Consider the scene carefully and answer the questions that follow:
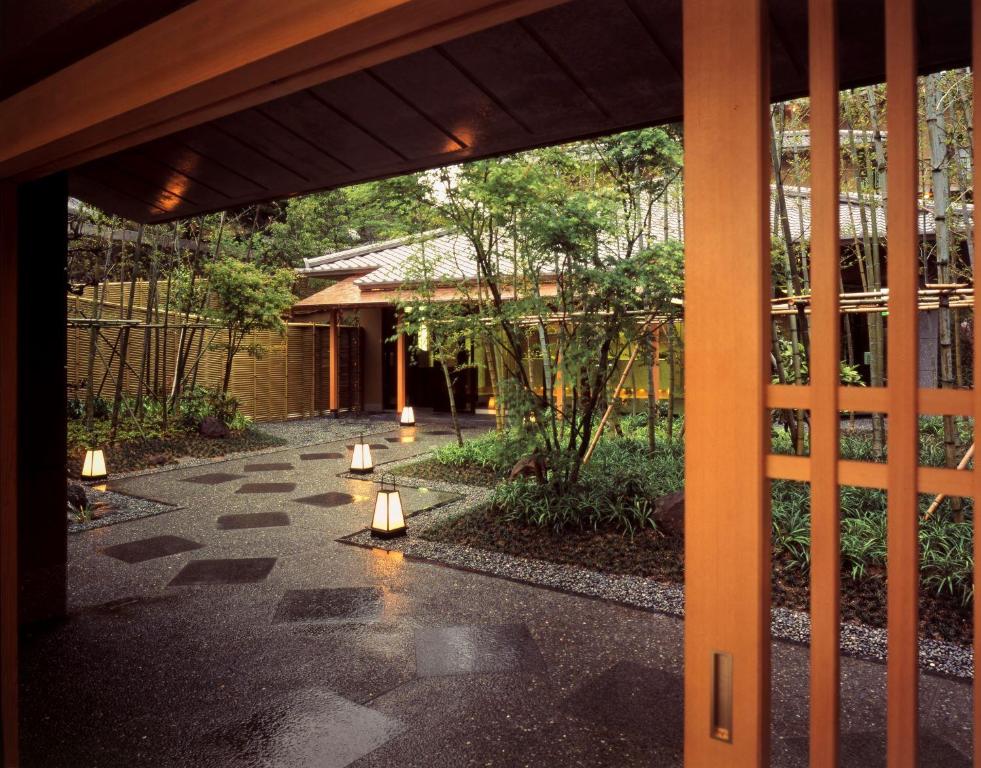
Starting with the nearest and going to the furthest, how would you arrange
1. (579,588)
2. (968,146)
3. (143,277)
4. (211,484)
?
(579,588) < (968,146) < (211,484) < (143,277)

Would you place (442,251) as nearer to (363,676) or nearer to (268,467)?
(268,467)

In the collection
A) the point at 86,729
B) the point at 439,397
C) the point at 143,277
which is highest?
the point at 143,277

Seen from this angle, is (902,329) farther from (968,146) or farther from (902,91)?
(968,146)

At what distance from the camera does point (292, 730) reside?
8.01ft

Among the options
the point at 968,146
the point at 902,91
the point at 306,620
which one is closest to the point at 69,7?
the point at 902,91

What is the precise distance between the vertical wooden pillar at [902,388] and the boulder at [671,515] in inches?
152

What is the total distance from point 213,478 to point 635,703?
Answer: 6062mm

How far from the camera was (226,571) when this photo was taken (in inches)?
169

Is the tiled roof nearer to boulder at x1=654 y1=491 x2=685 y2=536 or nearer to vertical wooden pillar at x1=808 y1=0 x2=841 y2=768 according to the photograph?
boulder at x1=654 y1=491 x2=685 y2=536

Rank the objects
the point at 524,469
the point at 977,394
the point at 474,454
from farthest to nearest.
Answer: the point at 474,454 → the point at 524,469 → the point at 977,394

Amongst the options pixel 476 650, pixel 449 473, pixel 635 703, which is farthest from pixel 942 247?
pixel 449 473

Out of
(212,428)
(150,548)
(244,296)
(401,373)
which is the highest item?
(244,296)

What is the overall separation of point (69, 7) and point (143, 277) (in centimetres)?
1117

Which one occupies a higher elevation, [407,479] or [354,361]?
[354,361]
